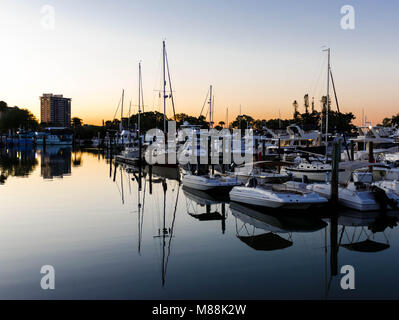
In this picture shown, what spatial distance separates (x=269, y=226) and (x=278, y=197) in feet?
8.05

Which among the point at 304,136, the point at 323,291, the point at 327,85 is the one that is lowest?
the point at 323,291

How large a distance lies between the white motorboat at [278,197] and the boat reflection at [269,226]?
54 centimetres

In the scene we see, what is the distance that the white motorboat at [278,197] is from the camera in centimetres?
1980

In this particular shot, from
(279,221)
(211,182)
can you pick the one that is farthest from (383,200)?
(211,182)

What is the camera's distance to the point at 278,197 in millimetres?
19953

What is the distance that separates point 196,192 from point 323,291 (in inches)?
726

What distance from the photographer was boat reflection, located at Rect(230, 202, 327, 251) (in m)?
15.5

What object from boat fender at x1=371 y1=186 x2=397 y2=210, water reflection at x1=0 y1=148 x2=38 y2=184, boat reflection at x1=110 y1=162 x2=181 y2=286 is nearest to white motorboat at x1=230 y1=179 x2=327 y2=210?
boat fender at x1=371 y1=186 x2=397 y2=210

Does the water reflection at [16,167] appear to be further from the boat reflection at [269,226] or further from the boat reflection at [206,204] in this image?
the boat reflection at [269,226]

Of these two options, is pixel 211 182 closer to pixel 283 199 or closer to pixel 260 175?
pixel 260 175
